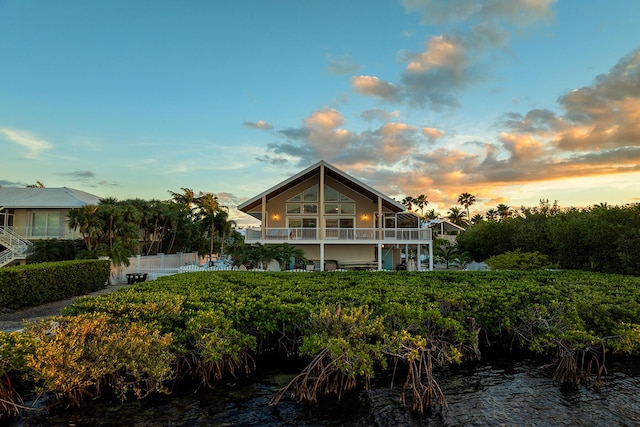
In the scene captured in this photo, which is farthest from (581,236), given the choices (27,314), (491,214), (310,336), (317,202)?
(491,214)

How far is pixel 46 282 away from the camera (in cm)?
1510

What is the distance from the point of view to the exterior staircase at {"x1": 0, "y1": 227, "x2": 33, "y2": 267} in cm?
2423

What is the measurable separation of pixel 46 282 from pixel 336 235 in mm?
15438

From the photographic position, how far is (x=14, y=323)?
1155cm

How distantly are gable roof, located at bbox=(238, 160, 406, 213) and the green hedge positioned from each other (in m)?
9.33

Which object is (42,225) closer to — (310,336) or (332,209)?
(332,209)

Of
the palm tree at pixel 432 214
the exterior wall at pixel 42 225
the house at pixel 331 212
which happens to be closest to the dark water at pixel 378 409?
the house at pixel 331 212

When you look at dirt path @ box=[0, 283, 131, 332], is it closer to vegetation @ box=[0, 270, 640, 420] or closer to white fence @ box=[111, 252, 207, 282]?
vegetation @ box=[0, 270, 640, 420]

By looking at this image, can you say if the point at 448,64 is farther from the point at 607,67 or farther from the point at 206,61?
the point at 206,61

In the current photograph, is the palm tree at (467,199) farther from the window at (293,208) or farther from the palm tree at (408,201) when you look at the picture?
the window at (293,208)

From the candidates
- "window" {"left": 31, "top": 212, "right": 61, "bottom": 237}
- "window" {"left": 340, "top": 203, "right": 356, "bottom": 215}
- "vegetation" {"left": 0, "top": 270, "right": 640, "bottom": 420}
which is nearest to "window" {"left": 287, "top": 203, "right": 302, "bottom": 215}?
"window" {"left": 340, "top": 203, "right": 356, "bottom": 215}

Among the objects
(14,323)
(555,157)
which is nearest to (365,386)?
A: (14,323)

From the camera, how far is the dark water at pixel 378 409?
5.76 m

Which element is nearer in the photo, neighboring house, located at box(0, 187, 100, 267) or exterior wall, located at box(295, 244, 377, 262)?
exterior wall, located at box(295, 244, 377, 262)
